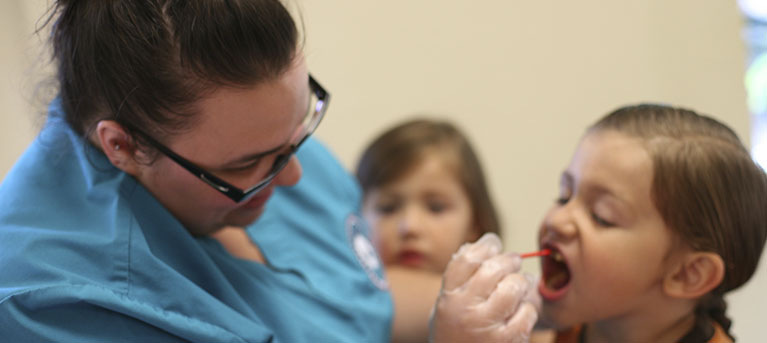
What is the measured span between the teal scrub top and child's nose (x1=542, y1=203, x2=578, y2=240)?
0.42 m

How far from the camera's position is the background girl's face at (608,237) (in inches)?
44.5

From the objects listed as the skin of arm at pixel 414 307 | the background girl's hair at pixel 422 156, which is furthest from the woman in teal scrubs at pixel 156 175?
the background girl's hair at pixel 422 156

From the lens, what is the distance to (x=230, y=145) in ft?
3.27

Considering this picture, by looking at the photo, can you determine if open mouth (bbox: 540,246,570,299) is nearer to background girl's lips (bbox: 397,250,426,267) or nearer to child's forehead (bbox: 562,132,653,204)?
child's forehead (bbox: 562,132,653,204)

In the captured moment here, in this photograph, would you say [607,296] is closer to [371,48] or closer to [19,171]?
[19,171]

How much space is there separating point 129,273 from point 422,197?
1085 mm

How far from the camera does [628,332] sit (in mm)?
1265

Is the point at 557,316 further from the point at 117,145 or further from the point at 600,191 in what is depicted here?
the point at 117,145

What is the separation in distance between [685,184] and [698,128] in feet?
0.39

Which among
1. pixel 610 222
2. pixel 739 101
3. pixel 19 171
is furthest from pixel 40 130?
pixel 739 101

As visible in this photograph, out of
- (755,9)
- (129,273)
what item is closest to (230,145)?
(129,273)

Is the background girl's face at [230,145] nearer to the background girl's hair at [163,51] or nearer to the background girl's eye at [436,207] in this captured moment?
the background girl's hair at [163,51]

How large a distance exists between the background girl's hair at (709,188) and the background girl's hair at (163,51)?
694 mm

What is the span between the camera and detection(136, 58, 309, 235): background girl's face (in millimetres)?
973
